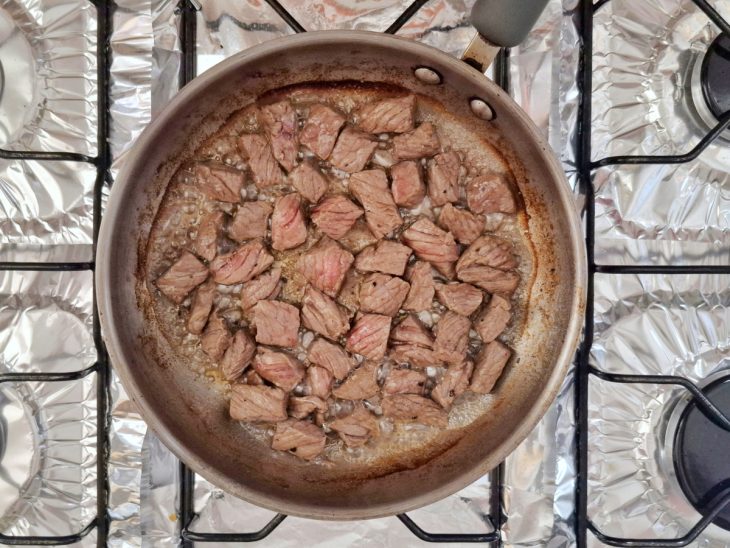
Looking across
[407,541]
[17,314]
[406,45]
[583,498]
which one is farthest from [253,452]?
[406,45]

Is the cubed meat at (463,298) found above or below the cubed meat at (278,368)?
above

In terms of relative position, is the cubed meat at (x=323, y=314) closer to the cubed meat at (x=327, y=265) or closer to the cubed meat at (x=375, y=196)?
the cubed meat at (x=327, y=265)

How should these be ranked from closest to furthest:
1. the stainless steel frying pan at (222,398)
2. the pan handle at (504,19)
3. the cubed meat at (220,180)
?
the pan handle at (504,19) → the stainless steel frying pan at (222,398) → the cubed meat at (220,180)

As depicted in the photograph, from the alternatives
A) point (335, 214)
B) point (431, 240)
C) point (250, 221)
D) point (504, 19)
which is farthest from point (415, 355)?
point (504, 19)

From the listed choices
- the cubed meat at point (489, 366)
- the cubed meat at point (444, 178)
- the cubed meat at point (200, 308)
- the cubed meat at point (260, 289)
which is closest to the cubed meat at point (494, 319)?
the cubed meat at point (489, 366)

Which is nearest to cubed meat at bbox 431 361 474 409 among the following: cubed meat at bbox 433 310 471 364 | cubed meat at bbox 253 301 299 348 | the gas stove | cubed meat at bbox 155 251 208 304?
cubed meat at bbox 433 310 471 364

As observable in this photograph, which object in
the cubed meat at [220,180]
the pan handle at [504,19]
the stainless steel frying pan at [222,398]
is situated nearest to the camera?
the pan handle at [504,19]
